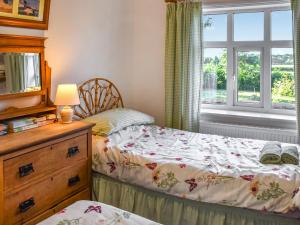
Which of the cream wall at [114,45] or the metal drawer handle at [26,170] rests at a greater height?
the cream wall at [114,45]

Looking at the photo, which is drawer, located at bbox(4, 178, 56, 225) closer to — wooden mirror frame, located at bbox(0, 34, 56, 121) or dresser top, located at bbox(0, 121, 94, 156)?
dresser top, located at bbox(0, 121, 94, 156)

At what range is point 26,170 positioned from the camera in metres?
2.01

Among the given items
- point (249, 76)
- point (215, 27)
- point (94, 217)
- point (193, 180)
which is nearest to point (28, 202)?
point (94, 217)

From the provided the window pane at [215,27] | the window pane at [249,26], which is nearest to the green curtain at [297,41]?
the window pane at [249,26]

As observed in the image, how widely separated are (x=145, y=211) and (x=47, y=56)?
1.54 m

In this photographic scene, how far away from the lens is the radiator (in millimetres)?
3164

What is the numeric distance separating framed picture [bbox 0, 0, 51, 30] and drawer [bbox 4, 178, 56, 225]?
1.22 meters

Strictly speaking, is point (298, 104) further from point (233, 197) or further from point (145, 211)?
point (145, 211)

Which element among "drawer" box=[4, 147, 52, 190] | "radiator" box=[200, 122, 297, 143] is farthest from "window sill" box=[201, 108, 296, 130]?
"drawer" box=[4, 147, 52, 190]

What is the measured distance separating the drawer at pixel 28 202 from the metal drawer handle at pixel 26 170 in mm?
104

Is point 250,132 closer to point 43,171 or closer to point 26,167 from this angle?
point 43,171

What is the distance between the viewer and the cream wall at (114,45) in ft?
9.43

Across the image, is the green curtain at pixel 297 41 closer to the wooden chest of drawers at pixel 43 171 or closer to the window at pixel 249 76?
the window at pixel 249 76

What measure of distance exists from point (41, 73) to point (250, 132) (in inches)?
84.6
